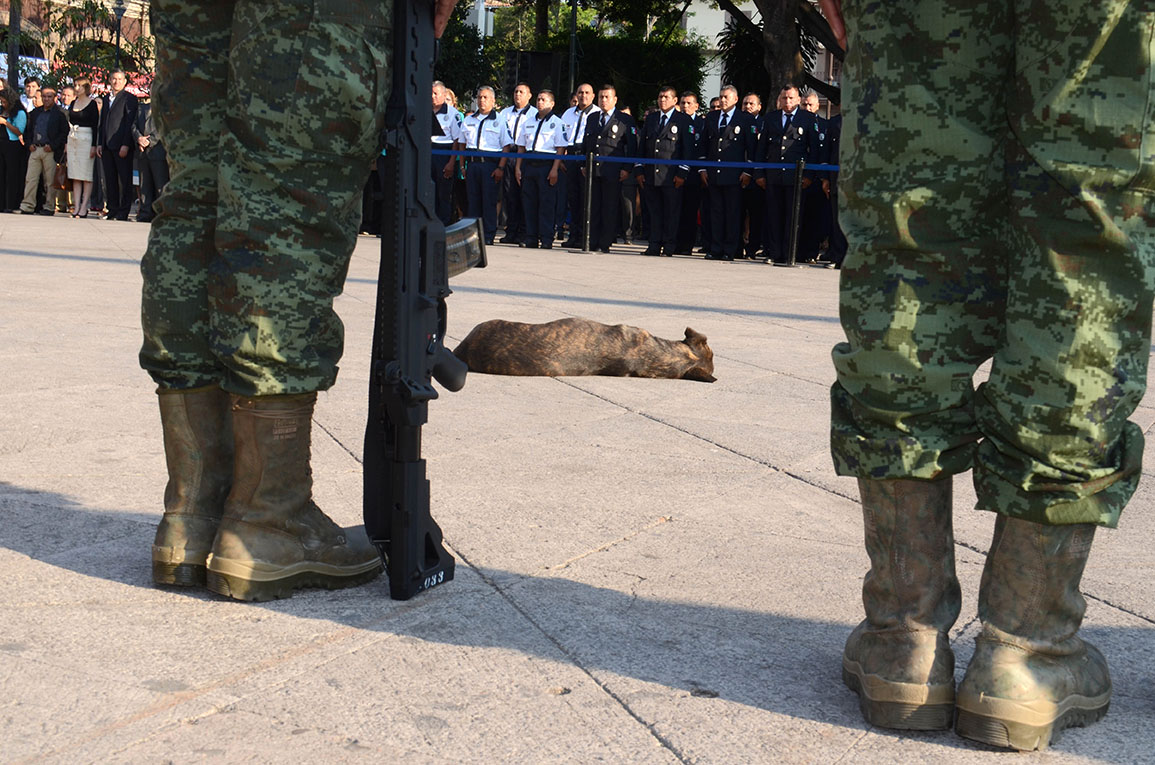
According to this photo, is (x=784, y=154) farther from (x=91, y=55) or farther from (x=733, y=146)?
(x=91, y=55)

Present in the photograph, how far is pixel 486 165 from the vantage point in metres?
Result: 16.1

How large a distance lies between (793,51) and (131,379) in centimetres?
1889

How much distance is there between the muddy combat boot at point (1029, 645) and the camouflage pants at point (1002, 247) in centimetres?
7

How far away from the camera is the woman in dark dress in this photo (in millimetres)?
18438

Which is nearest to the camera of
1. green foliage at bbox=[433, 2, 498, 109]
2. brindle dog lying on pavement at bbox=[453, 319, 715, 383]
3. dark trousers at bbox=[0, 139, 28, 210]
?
brindle dog lying on pavement at bbox=[453, 319, 715, 383]

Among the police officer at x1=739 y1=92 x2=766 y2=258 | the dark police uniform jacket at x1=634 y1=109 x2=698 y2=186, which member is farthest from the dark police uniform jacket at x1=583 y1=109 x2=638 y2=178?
the police officer at x1=739 y1=92 x2=766 y2=258

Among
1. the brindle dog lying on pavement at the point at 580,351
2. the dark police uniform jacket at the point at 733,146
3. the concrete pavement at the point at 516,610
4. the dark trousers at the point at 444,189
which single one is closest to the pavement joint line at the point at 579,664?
the concrete pavement at the point at 516,610

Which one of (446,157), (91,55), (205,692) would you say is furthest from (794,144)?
(91,55)

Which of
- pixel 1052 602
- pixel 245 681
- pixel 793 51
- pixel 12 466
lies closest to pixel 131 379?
pixel 12 466

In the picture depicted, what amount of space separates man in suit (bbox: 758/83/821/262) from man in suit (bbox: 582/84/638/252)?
5.45ft

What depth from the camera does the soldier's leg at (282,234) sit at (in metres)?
2.29

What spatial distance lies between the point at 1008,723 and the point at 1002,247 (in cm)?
70

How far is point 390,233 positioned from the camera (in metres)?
2.41

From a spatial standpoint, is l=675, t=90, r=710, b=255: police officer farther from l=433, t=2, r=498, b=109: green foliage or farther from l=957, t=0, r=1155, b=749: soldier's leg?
l=433, t=2, r=498, b=109: green foliage
